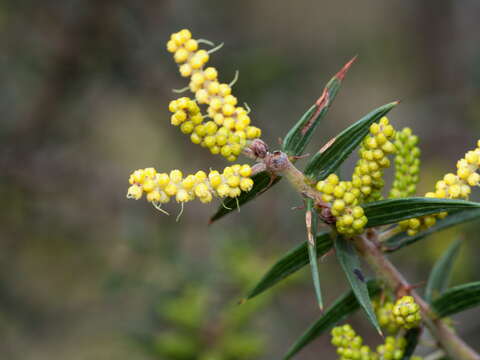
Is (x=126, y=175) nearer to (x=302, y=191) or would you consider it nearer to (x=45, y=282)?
(x=45, y=282)

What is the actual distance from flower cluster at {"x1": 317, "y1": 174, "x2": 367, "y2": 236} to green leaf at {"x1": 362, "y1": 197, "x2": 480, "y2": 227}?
51mm

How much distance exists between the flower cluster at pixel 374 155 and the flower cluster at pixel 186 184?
0.28m

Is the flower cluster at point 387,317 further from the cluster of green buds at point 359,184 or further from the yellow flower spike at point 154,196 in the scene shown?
the yellow flower spike at point 154,196

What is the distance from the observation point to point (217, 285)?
3.06 m

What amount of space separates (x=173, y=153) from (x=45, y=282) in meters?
1.54

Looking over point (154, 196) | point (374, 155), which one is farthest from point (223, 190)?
point (374, 155)

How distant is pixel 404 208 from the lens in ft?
4.23

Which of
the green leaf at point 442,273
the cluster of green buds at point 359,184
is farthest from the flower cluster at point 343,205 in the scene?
the green leaf at point 442,273

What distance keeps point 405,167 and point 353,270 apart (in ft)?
1.01

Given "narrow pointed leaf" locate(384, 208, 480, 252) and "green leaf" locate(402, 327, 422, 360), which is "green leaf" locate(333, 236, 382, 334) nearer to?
"narrow pointed leaf" locate(384, 208, 480, 252)

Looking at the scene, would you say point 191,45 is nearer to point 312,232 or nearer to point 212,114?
point 212,114

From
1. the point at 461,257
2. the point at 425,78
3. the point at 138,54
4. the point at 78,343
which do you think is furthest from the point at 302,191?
the point at 425,78

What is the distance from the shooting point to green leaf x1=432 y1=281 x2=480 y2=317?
1457mm

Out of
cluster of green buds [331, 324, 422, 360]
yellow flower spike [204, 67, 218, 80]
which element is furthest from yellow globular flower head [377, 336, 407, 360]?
yellow flower spike [204, 67, 218, 80]
